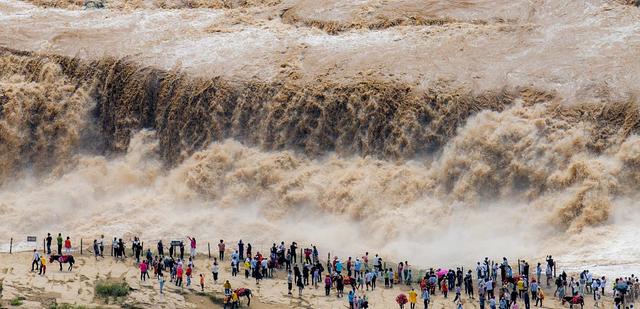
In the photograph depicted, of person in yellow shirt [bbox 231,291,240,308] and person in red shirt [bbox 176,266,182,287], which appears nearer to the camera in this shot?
person in yellow shirt [bbox 231,291,240,308]

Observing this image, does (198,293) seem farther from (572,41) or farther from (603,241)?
(572,41)

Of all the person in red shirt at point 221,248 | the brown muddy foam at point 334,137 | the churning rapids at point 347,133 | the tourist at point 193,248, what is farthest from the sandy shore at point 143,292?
the brown muddy foam at point 334,137

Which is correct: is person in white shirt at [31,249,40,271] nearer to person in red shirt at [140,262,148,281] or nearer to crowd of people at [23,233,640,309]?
crowd of people at [23,233,640,309]

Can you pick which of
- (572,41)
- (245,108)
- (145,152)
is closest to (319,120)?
(245,108)

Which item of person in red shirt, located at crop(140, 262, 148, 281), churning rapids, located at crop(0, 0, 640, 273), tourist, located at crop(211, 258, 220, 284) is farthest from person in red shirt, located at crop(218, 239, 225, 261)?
person in red shirt, located at crop(140, 262, 148, 281)

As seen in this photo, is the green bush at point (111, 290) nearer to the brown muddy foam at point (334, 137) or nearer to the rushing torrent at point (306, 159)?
the rushing torrent at point (306, 159)

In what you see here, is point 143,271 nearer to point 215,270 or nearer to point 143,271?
point 143,271

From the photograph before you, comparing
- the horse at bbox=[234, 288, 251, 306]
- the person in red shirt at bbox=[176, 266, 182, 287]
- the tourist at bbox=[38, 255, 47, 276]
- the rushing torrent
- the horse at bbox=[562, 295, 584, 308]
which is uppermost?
the rushing torrent
